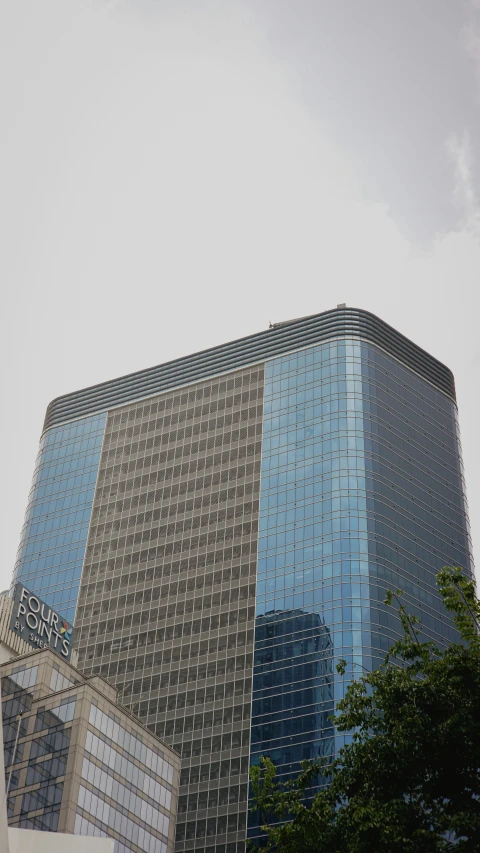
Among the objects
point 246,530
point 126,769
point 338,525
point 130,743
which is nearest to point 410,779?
point 126,769

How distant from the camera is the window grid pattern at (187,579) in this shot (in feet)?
468

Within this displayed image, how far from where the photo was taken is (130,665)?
516 ft

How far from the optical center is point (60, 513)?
594 feet

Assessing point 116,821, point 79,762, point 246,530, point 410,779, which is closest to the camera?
point 410,779

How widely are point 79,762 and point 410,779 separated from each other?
5865 cm

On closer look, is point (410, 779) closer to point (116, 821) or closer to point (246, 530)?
point (116, 821)

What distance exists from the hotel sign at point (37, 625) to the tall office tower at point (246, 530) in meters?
34.1

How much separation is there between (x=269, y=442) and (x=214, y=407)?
15.5 metres

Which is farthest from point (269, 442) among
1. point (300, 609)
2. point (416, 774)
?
point (416, 774)

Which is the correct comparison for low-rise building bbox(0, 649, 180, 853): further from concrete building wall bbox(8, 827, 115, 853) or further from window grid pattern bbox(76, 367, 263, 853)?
concrete building wall bbox(8, 827, 115, 853)

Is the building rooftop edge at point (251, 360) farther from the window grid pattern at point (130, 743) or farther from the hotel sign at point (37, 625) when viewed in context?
the window grid pattern at point (130, 743)

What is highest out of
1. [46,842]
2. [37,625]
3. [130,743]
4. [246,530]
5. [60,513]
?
[60,513]

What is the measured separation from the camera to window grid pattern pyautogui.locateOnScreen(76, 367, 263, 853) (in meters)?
143

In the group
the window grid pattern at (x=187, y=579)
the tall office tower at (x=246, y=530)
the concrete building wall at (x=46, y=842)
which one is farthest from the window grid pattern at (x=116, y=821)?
the concrete building wall at (x=46, y=842)
